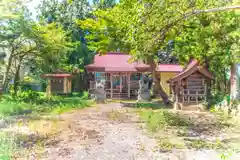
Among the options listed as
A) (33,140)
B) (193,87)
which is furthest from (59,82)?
(33,140)

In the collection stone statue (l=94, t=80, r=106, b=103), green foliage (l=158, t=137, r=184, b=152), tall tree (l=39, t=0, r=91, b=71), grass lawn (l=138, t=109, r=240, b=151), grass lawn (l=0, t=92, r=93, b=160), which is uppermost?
tall tree (l=39, t=0, r=91, b=71)

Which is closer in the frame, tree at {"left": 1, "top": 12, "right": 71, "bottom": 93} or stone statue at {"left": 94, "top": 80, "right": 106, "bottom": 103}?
tree at {"left": 1, "top": 12, "right": 71, "bottom": 93}

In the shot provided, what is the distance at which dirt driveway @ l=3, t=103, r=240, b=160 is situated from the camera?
18.7 feet

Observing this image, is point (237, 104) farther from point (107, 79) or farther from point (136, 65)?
point (107, 79)

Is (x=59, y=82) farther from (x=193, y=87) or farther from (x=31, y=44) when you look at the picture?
(x=193, y=87)

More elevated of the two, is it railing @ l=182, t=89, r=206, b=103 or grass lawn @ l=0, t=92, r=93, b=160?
railing @ l=182, t=89, r=206, b=103

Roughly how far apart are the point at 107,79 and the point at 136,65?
3.28m

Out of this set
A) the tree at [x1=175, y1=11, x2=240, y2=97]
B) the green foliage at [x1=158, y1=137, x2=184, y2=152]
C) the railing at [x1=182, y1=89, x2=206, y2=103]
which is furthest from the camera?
the railing at [x1=182, y1=89, x2=206, y2=103]

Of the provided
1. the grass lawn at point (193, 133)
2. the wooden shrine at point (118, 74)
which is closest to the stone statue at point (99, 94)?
the wooden shrine at point (118, 74)

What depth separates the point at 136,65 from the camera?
77.7 ft

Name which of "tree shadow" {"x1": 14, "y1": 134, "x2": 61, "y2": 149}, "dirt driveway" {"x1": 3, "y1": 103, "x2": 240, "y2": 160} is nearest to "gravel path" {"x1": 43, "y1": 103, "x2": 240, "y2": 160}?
"dirt driveway" {"x1": 3, "y1": 103, "x2": 240, "y2": 160}

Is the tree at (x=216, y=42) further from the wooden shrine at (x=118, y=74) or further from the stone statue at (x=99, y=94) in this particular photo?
the wooden shrine at (x=118, y=74)

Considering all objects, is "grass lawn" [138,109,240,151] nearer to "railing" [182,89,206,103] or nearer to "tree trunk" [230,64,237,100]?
"tree trunk" [230,64,237,100]

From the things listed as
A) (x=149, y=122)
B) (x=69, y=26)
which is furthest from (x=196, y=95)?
→ (x=69, y=26)
